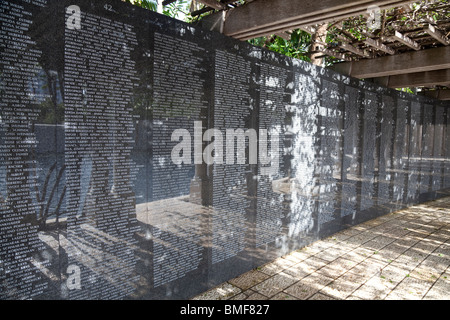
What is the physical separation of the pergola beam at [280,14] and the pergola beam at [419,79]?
470 cm

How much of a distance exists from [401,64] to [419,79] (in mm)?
1751

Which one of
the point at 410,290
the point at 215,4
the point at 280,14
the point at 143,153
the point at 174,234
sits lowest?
the point at 410,290

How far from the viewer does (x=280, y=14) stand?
3592 millimetres

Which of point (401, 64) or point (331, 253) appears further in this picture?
point (401, 64)

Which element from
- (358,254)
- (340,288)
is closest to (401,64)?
(358,254)

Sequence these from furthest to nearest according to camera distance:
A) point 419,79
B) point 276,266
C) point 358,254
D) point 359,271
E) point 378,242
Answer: point 419,79 < point 378,242 < point 358,254 < point 276,266 < point 359,271

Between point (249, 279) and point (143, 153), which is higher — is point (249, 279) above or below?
below

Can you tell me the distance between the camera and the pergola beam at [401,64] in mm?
5531

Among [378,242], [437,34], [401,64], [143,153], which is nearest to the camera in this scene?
[143,153]

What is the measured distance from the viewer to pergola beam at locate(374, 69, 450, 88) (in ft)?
22.5

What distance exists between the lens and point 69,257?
8.63 feet

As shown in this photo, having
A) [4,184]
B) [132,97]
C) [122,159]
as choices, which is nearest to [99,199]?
[122,159]

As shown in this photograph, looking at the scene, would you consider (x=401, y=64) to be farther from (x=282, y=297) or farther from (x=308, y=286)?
(x=282, y=297)

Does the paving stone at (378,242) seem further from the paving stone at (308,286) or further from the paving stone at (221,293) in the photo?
the paving stone at (221,293)
